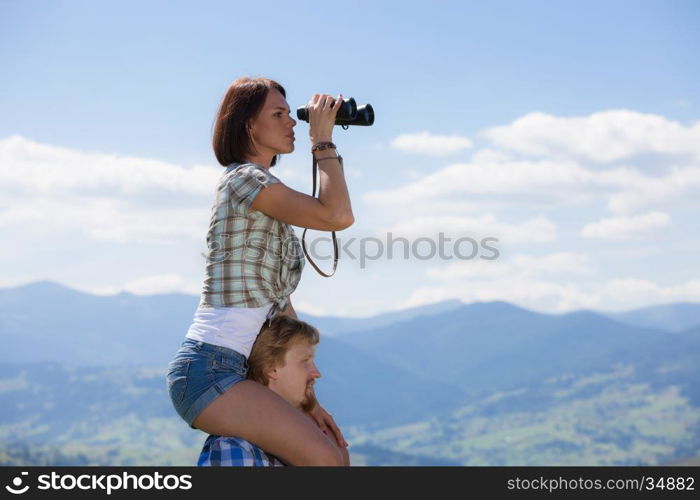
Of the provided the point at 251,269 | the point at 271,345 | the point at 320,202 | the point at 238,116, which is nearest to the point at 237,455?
the point at 271,345

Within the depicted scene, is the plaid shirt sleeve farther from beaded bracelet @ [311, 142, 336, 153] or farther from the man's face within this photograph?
the man's face

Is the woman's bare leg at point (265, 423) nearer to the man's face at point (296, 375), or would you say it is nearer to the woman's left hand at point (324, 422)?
the man's face at point (296, 375)

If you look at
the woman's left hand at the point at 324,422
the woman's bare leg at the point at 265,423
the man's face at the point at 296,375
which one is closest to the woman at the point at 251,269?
the woman's bare leg at the point at 265,423

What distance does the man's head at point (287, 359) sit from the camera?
397 cm

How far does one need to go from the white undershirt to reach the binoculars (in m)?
0.98

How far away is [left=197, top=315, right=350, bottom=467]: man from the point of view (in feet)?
12.3

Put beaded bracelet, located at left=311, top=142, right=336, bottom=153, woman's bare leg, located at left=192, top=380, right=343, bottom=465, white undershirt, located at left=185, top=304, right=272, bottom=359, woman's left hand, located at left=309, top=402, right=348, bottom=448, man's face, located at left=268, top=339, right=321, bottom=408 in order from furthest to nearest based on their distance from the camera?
woman's left hand, located at left=309, top=402, right=348, bottom=448 < man's face, located at left=268, top=339, right=321, bottom=408 < beaded bracelet, located at left=311, top=142, right=336, bottom=153 < white undershirt, located at left=185, top=304, right=272, bottom=359 < woman's bare leg, located at left=192, top=380, right=343, bottom=465

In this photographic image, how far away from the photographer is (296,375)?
4125mm

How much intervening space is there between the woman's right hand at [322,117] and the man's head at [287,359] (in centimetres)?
86

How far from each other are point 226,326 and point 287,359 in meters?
0.40

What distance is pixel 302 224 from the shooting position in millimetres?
3814
